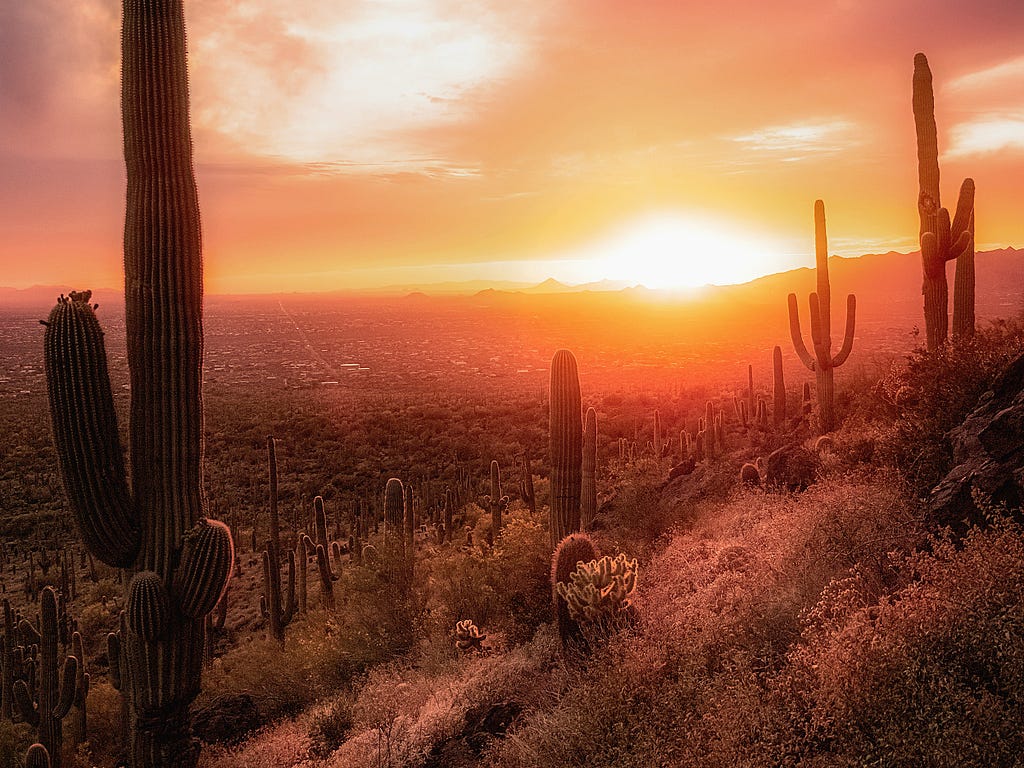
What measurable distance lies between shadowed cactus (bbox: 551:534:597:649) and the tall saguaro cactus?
14.0 ft

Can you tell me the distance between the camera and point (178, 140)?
8375 millimetres

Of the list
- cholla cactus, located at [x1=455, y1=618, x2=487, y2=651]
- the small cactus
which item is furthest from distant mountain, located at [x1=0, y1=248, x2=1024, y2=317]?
cholla cactus, located at [x1=455, y1=618, x2=487, y2=651]

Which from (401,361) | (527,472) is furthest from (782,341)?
(527,472)

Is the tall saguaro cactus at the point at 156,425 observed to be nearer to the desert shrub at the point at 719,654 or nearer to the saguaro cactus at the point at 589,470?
the desert shrub at the point at 719,654

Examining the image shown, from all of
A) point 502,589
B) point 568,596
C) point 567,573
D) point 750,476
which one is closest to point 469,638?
point 502,589

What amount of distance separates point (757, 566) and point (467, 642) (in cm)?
536

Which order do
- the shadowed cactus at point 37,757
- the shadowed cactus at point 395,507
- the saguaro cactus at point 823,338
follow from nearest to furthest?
the shadowed cactus at point 37,757
the shadowed cactus at point 395,507
the saguaro cactus at point 823,338

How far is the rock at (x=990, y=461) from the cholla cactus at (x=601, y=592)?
3479mm

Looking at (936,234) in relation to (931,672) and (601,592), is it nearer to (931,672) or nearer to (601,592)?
(601,592)

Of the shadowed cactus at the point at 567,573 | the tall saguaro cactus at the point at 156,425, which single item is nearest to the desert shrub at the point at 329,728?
the tall saguaro cactus at the point at 156,425

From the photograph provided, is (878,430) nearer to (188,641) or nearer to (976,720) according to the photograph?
(976,720)

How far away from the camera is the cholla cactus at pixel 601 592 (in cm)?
805

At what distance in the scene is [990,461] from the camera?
654 cm

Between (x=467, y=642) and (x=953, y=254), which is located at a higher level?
(x=953, y=254)
